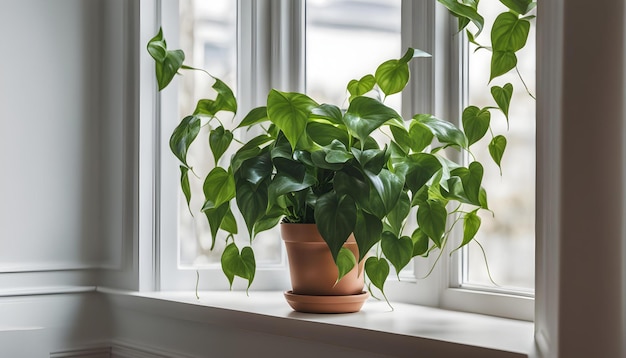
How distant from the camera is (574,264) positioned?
842 millimetres

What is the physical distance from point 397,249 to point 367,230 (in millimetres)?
103

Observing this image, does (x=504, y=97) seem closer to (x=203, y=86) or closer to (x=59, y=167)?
(x=203, y=86)

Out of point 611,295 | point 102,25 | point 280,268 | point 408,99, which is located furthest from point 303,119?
point 102,25

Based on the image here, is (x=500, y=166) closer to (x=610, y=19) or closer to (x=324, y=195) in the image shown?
(x=324, y=195)

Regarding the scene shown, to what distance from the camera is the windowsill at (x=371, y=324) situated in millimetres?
1266

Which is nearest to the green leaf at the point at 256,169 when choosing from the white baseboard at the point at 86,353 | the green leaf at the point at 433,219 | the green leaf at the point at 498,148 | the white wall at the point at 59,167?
the green leaf at the point at 433,219

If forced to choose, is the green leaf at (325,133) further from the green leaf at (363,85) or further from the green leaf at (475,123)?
the green leaf at (475,123)

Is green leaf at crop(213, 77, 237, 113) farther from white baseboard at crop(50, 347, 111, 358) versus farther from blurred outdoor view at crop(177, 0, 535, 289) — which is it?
white baseboard at crop(50, 347, 111, 358)

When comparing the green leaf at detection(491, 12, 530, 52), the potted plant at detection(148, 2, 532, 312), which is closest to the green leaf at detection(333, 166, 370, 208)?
the potted plant at detection(148, 2, 532, 312)

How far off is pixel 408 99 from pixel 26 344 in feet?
3.91

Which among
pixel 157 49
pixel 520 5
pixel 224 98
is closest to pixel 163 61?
pixel 157 49

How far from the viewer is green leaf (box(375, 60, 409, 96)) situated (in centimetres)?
162

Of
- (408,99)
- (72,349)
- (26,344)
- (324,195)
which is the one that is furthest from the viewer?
(72,349)

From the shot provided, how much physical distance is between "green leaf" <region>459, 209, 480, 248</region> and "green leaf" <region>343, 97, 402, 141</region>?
25cm
